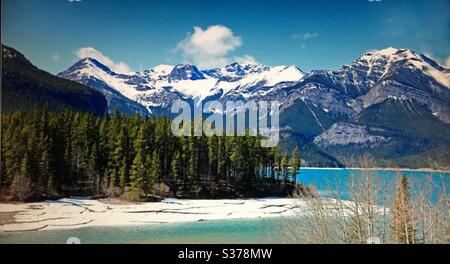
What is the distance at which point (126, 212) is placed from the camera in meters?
5.31

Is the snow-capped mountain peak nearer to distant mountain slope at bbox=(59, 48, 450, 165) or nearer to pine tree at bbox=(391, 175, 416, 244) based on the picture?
distant mountain slope at bbox=(59, 48, 450, 165)

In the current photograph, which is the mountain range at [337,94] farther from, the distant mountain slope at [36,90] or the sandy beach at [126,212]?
the sandy beach at [126,212]

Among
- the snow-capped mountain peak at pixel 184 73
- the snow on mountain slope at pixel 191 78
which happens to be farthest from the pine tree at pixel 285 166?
the snow-capped mountain peak at pixel 184 73

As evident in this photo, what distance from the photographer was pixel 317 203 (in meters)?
5.29

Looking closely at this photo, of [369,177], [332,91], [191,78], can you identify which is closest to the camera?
[191,78]

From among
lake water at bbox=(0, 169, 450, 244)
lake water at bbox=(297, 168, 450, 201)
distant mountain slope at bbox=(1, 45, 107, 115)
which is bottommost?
lake water at bbox=(0, 169, 450, 244)

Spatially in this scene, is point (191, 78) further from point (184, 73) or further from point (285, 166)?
point (285, 166)

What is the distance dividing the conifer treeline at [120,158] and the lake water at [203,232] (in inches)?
29.0

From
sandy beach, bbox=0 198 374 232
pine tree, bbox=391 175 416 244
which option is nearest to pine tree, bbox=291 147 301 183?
sandy beach, bbox=0 198 374 232

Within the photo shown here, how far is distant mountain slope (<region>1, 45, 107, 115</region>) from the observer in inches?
163

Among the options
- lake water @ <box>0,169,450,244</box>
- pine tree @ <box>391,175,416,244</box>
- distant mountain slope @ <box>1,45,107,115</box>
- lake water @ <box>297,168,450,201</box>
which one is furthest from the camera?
lake water @ <box>297,168,450,201</box>

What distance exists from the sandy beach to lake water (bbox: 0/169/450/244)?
155 millimetres

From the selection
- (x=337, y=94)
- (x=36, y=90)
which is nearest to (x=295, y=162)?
(x=337, y=94)

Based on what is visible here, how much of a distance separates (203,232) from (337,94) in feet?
13.1
